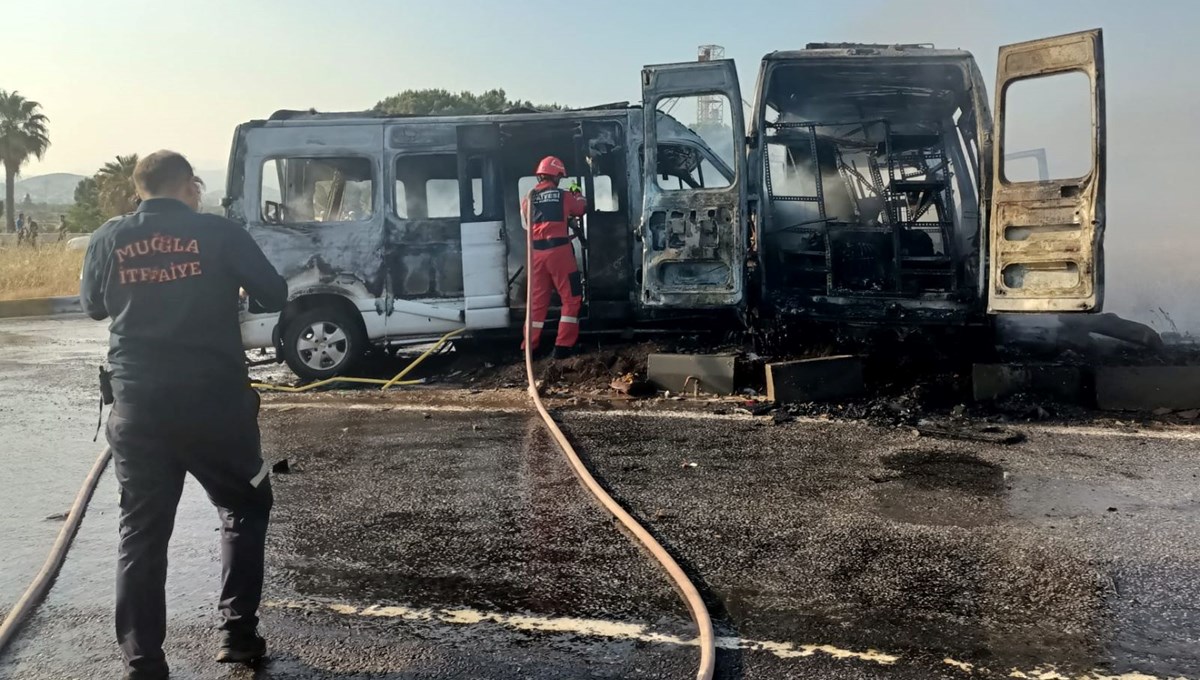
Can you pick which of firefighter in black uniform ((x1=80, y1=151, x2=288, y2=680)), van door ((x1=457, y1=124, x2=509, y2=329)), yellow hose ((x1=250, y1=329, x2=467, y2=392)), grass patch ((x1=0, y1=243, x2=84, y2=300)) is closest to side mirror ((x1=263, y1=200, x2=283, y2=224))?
yellow hose ((x1=250, y1=329, x2=467, y2=392))

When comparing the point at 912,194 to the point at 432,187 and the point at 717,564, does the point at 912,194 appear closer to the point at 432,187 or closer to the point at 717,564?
the point at 432,187

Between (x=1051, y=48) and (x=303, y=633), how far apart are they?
19.7ft

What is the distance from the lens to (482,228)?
7805 millimetres

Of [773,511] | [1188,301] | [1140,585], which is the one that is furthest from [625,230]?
[1188,301]

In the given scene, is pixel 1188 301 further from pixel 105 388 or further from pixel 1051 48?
pixel 105 388

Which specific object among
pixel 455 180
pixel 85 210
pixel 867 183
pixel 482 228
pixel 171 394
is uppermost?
pixel 85 210

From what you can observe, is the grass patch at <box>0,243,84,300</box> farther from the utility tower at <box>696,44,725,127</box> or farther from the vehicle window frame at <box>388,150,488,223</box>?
the utility tower at <box>696,44,725,127</box>

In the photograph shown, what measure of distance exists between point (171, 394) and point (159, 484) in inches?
11.2

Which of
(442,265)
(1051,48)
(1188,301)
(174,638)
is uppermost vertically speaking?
(1051,48)

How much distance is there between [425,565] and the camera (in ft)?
11.8

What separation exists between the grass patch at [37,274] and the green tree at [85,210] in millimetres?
23382

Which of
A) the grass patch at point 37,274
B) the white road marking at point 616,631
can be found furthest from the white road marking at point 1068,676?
the grass patch at point 37,274

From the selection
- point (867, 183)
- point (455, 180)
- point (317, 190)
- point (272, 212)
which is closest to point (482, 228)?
point (455, 180)

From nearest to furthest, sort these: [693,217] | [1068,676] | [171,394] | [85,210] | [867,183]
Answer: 1. [1068,676]
2. [171,394]
3. [693,217]
4. [867,183]
5. [85,210]
